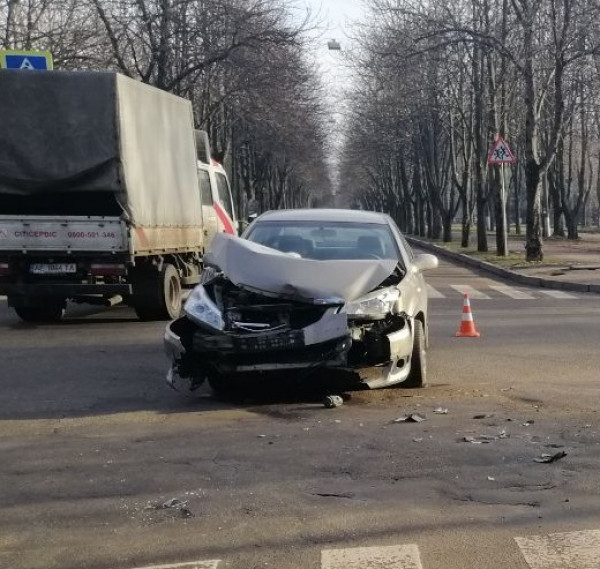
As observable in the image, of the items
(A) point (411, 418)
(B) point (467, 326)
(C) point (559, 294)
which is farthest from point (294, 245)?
(C) point (559, 294)

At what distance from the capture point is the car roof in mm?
9281

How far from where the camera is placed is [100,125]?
12516mm

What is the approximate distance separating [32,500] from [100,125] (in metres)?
8.30

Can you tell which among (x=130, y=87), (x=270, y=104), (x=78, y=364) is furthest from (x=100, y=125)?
(x=270, y=104)

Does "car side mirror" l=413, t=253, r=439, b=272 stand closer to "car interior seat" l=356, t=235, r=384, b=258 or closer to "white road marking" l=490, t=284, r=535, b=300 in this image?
"car interior seat" l=356, t=235, r=384, b=258

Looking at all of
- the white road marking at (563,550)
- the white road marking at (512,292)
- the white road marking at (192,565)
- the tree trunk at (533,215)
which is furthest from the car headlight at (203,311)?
the tree trunk at (533,215)

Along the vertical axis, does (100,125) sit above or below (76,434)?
above

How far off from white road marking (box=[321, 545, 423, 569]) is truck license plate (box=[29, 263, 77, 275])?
355 inches

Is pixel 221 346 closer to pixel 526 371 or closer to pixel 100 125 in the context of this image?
pixel 526 371

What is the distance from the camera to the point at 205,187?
1781cm

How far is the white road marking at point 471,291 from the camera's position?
17203 millimetres

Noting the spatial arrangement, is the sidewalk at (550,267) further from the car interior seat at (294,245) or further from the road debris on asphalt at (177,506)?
the road debris on asphalt at (177,506)

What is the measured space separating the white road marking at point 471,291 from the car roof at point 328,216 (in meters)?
7.31

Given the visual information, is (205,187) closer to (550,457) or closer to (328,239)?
(328,239)
